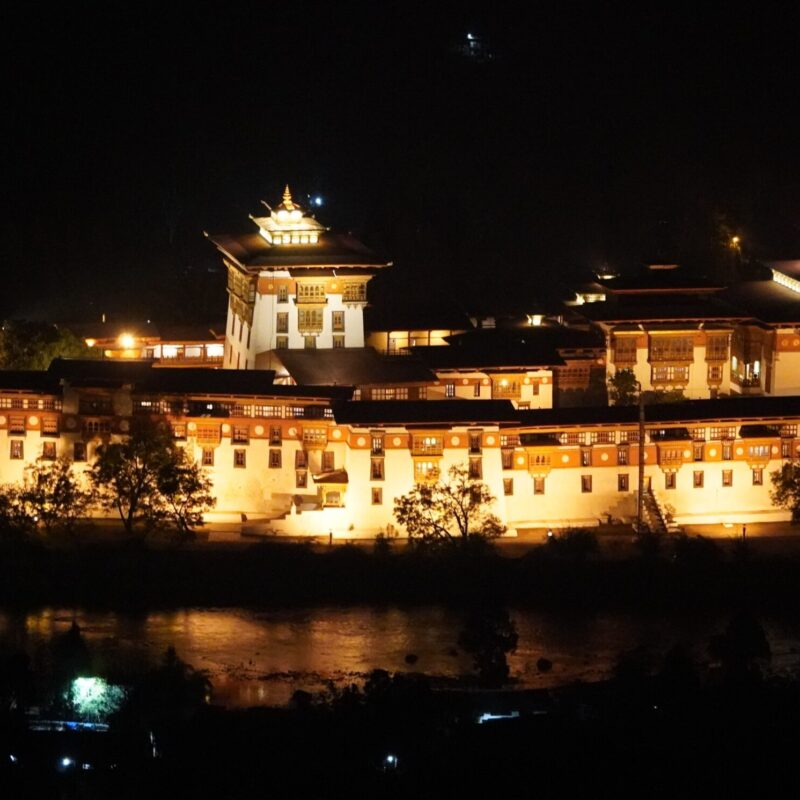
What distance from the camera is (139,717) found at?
25.7 m

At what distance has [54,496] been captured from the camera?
32.6 meters

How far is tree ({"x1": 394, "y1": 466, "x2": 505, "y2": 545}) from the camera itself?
106 ft

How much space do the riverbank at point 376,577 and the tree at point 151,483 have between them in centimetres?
55

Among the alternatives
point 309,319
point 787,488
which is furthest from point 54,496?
point 787,488

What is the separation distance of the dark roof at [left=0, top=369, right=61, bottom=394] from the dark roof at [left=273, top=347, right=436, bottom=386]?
12.6 feet

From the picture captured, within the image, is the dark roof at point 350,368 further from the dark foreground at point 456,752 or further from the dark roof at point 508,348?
the dark foreground at point 456,752

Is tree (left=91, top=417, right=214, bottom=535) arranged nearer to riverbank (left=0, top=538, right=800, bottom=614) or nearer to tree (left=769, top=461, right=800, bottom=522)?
riverbank (left=0, top=538, right=800, bottom=614)

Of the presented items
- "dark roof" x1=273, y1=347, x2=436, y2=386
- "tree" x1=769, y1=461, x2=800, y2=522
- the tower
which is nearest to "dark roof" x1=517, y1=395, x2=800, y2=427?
"tree" x1=769, y1=461, x2=800, y2=522

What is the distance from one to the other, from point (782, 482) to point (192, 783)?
12777mm

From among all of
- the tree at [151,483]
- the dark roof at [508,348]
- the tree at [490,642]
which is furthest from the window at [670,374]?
the tree at [490,642]

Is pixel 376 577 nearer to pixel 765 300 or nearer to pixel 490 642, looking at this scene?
pixel 490 642

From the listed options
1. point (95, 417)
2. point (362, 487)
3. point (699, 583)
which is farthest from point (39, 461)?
point (699, 583)

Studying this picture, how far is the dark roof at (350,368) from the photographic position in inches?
1401

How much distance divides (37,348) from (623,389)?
915cm
